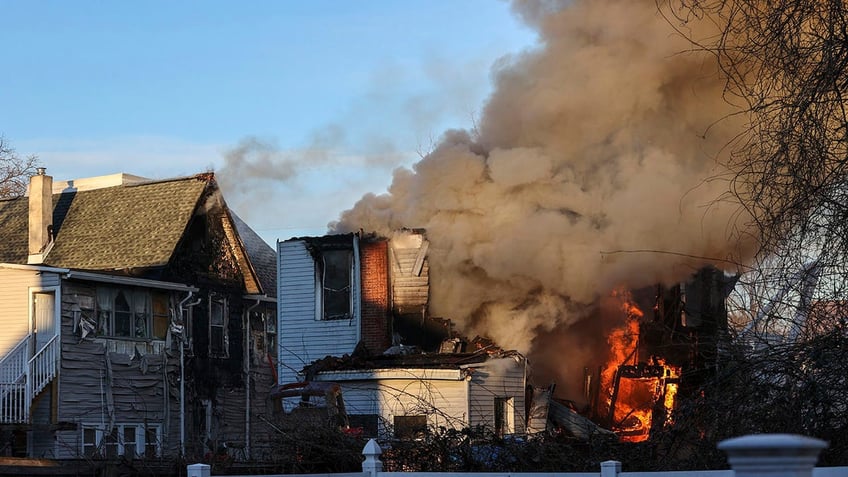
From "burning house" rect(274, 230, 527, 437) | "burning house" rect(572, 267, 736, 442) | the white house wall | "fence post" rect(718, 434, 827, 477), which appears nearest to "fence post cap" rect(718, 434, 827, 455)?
"fence post" rect(718, 434, 827, 477)

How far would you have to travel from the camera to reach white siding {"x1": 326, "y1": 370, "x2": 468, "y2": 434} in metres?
22.4

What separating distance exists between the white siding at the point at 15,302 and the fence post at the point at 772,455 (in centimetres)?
2567

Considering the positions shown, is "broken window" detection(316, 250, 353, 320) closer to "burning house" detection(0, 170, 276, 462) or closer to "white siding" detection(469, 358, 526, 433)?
"burning house" detection(0, 170, 276, 462)

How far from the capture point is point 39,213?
98.5 feet

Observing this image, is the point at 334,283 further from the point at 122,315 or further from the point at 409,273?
the point at 122,315

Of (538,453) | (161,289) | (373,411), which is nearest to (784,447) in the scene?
(538,453)

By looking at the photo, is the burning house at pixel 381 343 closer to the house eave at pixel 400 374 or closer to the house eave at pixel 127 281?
the house eave at pixel 400 374

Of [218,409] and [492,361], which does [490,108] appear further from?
[218,409]

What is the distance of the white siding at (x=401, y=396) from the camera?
22.4 meters

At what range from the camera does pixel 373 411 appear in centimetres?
2283

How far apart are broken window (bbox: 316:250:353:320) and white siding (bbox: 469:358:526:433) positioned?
4.59m

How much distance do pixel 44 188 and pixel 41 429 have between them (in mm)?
7381

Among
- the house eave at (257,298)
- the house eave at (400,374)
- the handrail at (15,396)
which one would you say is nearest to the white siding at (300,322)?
the house eave at (400,374)

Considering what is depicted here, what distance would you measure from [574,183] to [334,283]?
20.4 feet
